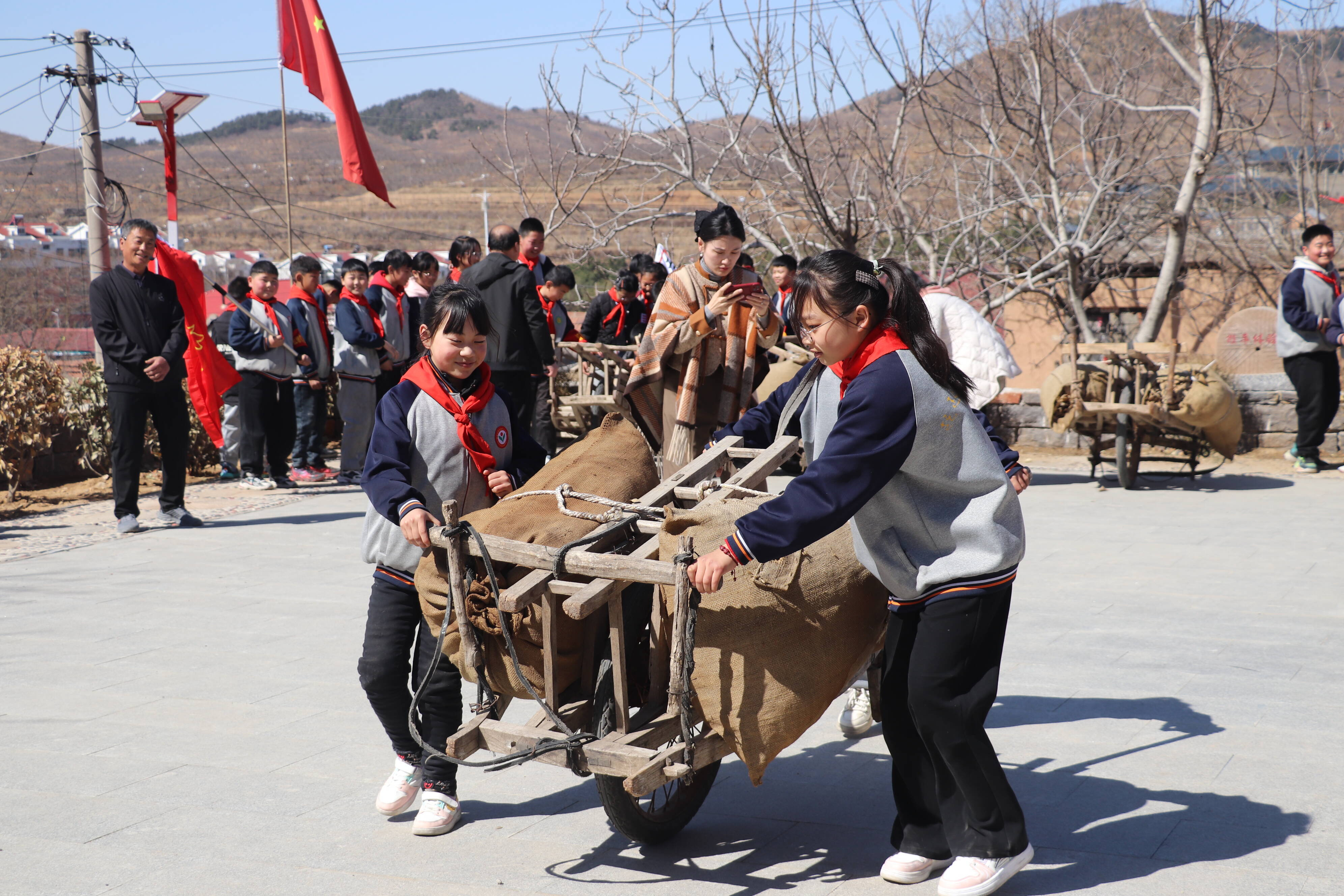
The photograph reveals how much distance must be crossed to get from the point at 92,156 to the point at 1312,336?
11.3 meters

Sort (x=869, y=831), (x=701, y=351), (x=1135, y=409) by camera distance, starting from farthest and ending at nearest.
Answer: (x=1135, y=409) < (x=701, y=351) < (x=869, y=831)

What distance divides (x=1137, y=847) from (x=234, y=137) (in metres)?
150

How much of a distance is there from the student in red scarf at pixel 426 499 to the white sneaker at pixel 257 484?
23.8 feet

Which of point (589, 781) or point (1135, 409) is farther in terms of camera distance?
point (1135, 409)

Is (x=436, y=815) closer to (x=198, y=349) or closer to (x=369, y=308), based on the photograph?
(x=198, y=349)

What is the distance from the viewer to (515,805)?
3.79 m

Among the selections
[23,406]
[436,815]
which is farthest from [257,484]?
[436,815]

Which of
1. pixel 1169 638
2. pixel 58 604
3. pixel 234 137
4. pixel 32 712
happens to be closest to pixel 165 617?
pixel 58 604

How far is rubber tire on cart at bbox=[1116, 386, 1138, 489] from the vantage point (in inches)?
379

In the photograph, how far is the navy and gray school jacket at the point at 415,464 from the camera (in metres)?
3.57

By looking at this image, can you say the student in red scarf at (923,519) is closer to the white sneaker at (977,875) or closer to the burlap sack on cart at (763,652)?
the white sneaker at (977,875)

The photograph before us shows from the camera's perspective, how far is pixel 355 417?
10.6 m

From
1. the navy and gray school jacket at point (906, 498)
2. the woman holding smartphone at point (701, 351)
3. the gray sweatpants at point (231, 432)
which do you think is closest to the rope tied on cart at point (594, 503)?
the navy and gray school jacket at point (906, 498)

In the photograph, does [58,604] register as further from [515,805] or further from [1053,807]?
[1053,807]
